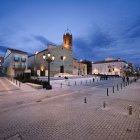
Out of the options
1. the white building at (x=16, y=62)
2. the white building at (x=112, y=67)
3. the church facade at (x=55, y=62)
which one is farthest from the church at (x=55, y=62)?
the white building at (x=112, y=67)

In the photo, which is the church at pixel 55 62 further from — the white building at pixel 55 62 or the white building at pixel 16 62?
the white building at pixel 16 62

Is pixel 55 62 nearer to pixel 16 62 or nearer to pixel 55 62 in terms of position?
pixel 55 62

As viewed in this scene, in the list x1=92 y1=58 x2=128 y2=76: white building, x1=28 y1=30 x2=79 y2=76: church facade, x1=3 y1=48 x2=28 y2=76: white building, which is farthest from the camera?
x1=92 y1=58 x2=128 y2=76: white building

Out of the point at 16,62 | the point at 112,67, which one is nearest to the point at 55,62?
the point at 16,62

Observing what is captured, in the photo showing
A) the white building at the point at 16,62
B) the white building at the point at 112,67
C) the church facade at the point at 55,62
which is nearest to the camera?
the white building at the point at 16,62

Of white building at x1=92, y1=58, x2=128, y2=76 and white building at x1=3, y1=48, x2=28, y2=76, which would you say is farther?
white building at x1=92, y1=58, x2=128, y2=76

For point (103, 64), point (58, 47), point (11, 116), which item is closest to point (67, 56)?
point (58, 47)

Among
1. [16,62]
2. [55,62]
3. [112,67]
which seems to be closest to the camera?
[16,62]

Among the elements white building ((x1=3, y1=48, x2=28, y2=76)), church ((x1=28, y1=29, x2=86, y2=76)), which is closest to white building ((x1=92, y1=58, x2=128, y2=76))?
church ((x1=28, y1=29, x2=86, y2=76))

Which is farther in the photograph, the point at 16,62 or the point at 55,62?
the point at 55,62

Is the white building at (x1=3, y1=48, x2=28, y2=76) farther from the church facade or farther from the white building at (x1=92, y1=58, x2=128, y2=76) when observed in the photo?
the white building at (x1=92, y1=58, x2=128, y2=76)

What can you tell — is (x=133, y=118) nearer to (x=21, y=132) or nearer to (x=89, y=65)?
(x=21, y=132)

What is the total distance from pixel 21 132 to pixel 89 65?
3584 inches

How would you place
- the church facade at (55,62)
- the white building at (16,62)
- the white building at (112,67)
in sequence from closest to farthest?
1. the white building at (16,62)
2. the church facade at (55,62)
3. the white building at (112,67)
